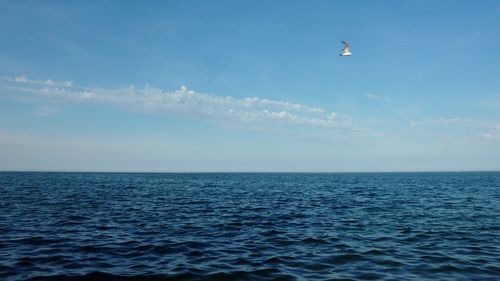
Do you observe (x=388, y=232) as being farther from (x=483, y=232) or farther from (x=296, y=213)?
(x=296, y=213)

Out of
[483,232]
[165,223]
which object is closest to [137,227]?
[165,223]

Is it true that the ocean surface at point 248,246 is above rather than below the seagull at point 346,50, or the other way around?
below

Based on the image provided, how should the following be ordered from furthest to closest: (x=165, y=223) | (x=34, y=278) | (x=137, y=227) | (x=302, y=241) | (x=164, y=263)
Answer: (x=165, y=223) → (x=137, y=227) → (x=302, y=241) → (x=164, y=263) → (x=34, y=278)

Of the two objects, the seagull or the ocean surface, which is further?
the seagull

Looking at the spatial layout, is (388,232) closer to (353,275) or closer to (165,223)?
(353,275)

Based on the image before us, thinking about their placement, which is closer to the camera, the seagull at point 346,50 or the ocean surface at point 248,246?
the ocean surface at point 248,246

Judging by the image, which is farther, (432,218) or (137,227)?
(432,218)

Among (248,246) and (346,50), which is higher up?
(346,50)

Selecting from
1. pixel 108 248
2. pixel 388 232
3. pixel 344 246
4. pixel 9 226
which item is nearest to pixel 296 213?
pixel 388 232

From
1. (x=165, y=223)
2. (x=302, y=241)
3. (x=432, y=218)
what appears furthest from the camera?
(x=432, y=218)

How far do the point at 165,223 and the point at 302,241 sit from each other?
33.8 ft

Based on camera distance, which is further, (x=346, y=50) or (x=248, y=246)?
(x=346, y=50)

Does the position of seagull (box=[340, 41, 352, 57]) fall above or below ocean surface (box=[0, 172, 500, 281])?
above

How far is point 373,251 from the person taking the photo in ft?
56.6
